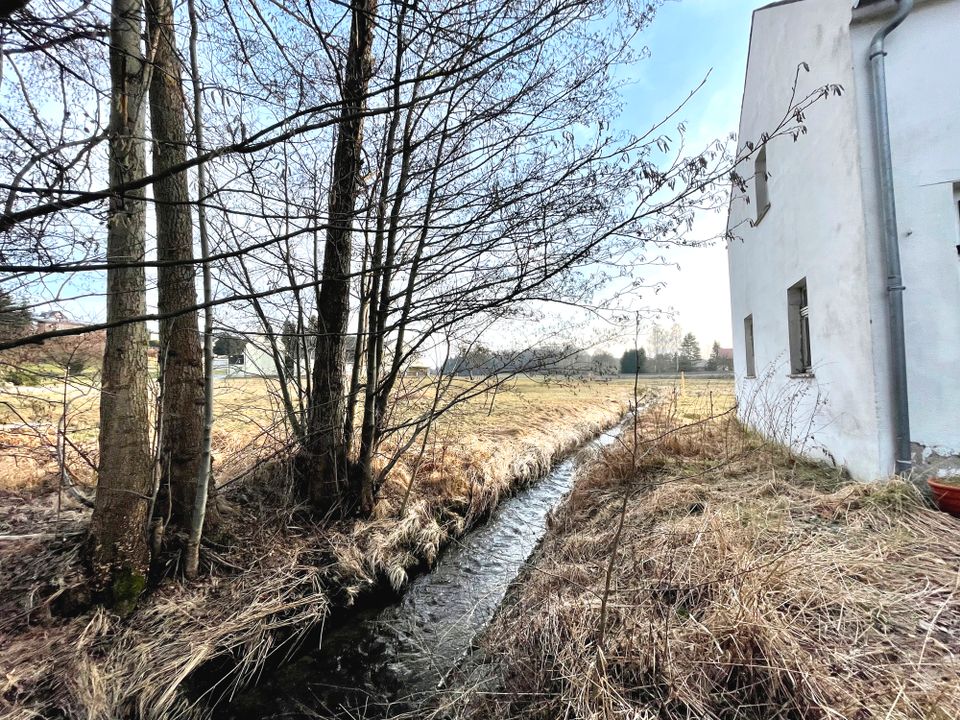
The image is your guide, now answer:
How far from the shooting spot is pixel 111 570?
2803 mm

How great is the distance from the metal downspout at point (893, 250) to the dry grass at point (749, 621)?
50 centimetres

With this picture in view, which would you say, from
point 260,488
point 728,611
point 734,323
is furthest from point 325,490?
point 734,323

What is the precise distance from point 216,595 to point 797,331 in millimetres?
6815

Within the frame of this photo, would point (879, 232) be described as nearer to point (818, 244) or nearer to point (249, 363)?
point (818, 244)

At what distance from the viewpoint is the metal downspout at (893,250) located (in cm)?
361

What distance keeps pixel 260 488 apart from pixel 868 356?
571cm

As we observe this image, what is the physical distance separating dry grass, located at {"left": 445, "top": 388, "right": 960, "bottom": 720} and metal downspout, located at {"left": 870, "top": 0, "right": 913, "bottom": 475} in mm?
499

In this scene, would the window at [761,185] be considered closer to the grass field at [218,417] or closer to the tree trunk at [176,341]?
the grass field at [218,417]

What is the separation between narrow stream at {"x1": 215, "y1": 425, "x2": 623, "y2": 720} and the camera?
104 inches

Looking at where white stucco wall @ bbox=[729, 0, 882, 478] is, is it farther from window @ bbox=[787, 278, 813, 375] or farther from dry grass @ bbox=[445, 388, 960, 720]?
dry grass @ bbox=[445, 388, 960, 720]

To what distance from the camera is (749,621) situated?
2.02 m

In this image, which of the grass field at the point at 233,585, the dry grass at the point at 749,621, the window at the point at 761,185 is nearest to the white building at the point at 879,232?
the dry grass at the point at 749,621

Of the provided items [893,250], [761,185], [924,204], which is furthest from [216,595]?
[761,185]

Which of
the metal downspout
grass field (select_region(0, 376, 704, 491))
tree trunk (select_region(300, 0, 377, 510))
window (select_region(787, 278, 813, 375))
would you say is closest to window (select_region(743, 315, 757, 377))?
window (select_region(787, 278, 813, 375))
